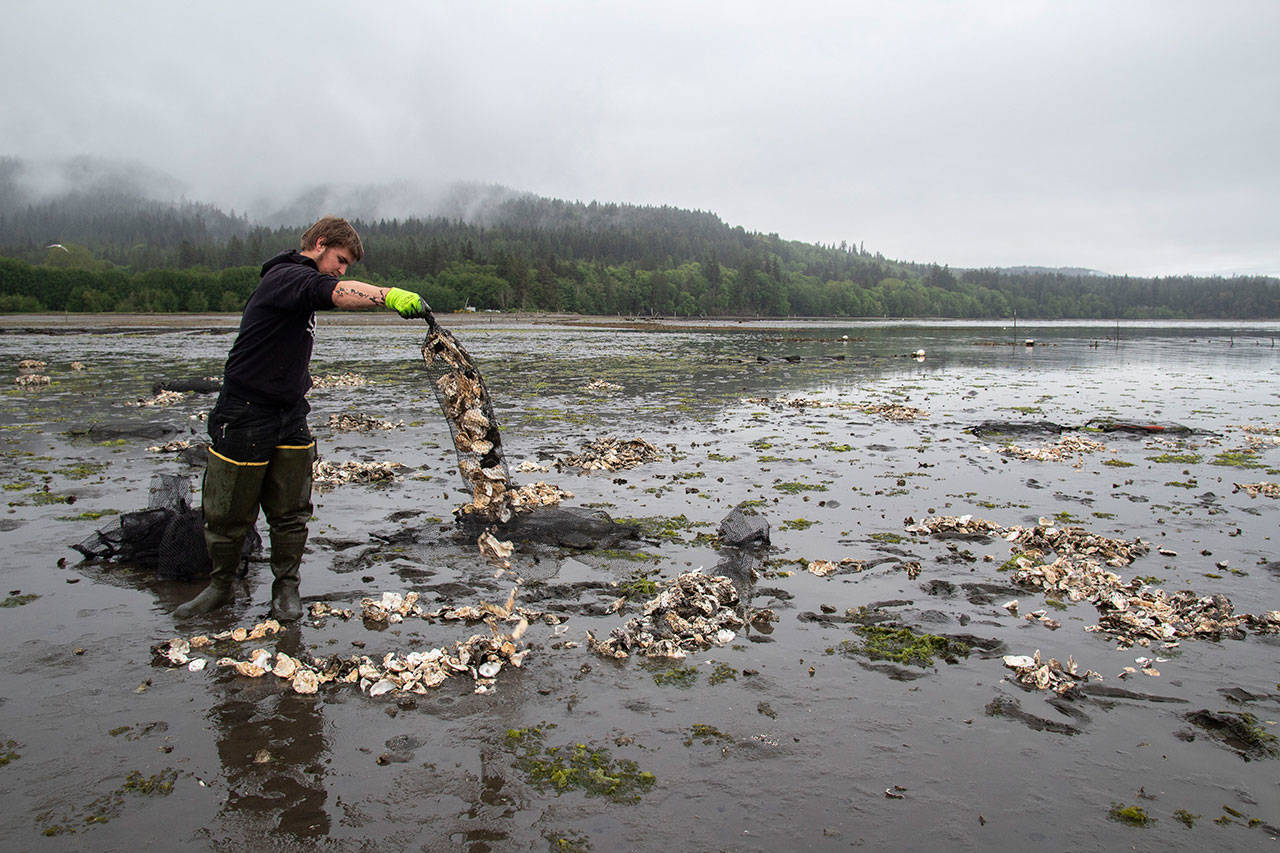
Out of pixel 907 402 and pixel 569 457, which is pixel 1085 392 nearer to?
pixel 907 402

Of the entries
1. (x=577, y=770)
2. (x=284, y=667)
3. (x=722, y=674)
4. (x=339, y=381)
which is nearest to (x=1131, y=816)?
(x=722, y=674)

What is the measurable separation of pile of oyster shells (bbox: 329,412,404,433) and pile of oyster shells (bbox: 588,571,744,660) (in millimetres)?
10827

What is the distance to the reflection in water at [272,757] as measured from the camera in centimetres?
357

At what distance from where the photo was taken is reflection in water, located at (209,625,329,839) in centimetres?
357

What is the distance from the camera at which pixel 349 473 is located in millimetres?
10820

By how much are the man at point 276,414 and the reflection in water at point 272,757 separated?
48.6 inches

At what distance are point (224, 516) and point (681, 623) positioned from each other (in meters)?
3.81

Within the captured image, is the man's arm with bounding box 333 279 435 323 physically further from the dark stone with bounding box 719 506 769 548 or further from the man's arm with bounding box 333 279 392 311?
the dark stone with bounding box 719 506 769 548

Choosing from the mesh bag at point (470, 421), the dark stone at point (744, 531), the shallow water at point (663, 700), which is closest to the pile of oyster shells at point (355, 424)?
the shallow water at point (663, 700)

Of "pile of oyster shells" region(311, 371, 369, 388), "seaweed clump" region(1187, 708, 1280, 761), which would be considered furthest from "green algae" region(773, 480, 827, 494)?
"pile of oyster shells" region(311, 371, 369, 388)

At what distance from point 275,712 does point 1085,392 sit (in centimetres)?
2906

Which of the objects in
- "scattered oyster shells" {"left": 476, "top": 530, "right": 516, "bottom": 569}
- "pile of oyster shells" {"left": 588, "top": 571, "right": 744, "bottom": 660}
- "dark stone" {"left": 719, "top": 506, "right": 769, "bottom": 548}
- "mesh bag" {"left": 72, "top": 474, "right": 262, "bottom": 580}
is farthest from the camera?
"dark stone" {"left": 719, "top": 506, "right": 769, "bottom": 548}

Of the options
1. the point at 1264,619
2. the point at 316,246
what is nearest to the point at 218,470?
the point at 316,246

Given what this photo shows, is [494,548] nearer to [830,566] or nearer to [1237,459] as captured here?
[830,566]
